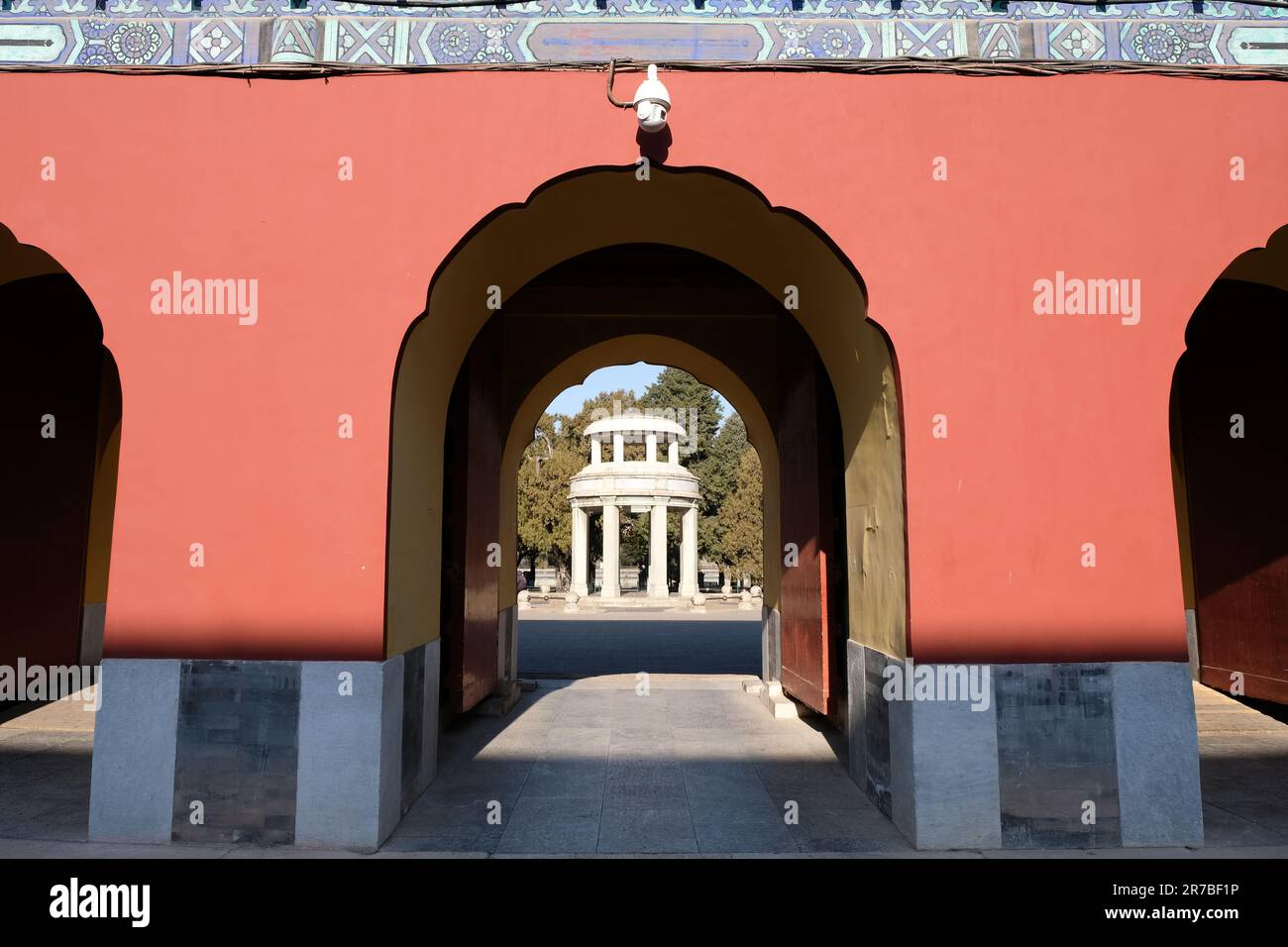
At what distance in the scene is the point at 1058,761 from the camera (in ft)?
14.7

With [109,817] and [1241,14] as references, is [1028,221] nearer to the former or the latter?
[1241,14]

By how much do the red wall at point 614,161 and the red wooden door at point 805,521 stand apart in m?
2.39

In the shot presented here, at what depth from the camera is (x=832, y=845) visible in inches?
178

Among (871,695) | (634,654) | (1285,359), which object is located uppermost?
(1285,359)

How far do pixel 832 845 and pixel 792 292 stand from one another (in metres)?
3.75

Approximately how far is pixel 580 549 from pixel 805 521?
2122 centimetres

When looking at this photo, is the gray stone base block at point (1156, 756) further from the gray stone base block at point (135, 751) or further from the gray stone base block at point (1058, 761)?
the gray stone base block at point (135, 751)

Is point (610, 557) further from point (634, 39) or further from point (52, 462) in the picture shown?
point (634, 39)

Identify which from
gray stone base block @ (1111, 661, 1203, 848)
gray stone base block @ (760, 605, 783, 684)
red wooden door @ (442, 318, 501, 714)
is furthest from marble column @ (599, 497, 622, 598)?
gray stone base block @ (1111, 661, 1203, 848)

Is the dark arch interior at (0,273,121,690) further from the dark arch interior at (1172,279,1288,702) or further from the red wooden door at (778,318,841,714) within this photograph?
the dark arch interior at (1172,279,1288,702)

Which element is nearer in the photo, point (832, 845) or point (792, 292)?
point (832, 845)

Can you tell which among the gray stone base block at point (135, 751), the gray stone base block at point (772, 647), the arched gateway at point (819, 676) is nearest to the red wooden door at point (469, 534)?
the arched gateway at point (819, 676)

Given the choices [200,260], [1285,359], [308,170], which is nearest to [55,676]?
[200,260]

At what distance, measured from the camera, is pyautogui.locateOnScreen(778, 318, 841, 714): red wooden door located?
23.0ft
